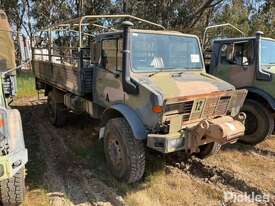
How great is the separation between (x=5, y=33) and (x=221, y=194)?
14.6 ft

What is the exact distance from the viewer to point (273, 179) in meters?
4.88

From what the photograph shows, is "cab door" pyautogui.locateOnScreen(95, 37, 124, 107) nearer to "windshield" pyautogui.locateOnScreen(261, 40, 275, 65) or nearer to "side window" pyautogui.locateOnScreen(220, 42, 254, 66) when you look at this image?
"side window" pyautogui.locateOnScreen(220, 42, 254, 66)

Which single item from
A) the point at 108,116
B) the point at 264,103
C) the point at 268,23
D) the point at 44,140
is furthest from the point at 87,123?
the point at 268,23

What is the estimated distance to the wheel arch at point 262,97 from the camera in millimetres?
6199

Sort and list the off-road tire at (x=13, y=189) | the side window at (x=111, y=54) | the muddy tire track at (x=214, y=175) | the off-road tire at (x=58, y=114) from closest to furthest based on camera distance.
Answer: the off-road tire at (x=13, y=189) → the muddy tire track at (x=214, y=175) → the side window at (x=111, y=54) → the off-road tire at (x=58, y=114)

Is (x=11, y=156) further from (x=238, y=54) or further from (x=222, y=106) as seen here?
(x=238, y=54)

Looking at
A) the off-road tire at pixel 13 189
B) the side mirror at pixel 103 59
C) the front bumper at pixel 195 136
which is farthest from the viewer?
the side mirror at pixel 103 59

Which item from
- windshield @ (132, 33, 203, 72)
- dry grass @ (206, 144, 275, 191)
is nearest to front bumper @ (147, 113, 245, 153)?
dry grass @ (206, 144, 275, 191)

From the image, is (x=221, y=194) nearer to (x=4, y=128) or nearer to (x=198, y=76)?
(x=198, y=76)

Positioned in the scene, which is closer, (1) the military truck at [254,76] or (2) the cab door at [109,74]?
(2) the cab door at [109,74]

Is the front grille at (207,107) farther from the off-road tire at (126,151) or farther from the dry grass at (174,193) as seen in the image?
the dry grass at (174,193)

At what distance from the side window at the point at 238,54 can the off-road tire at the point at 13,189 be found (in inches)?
187

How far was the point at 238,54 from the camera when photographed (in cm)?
672

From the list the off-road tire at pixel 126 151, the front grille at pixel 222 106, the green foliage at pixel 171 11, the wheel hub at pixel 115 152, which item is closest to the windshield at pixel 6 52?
the off-road tire at pixel 126 151
